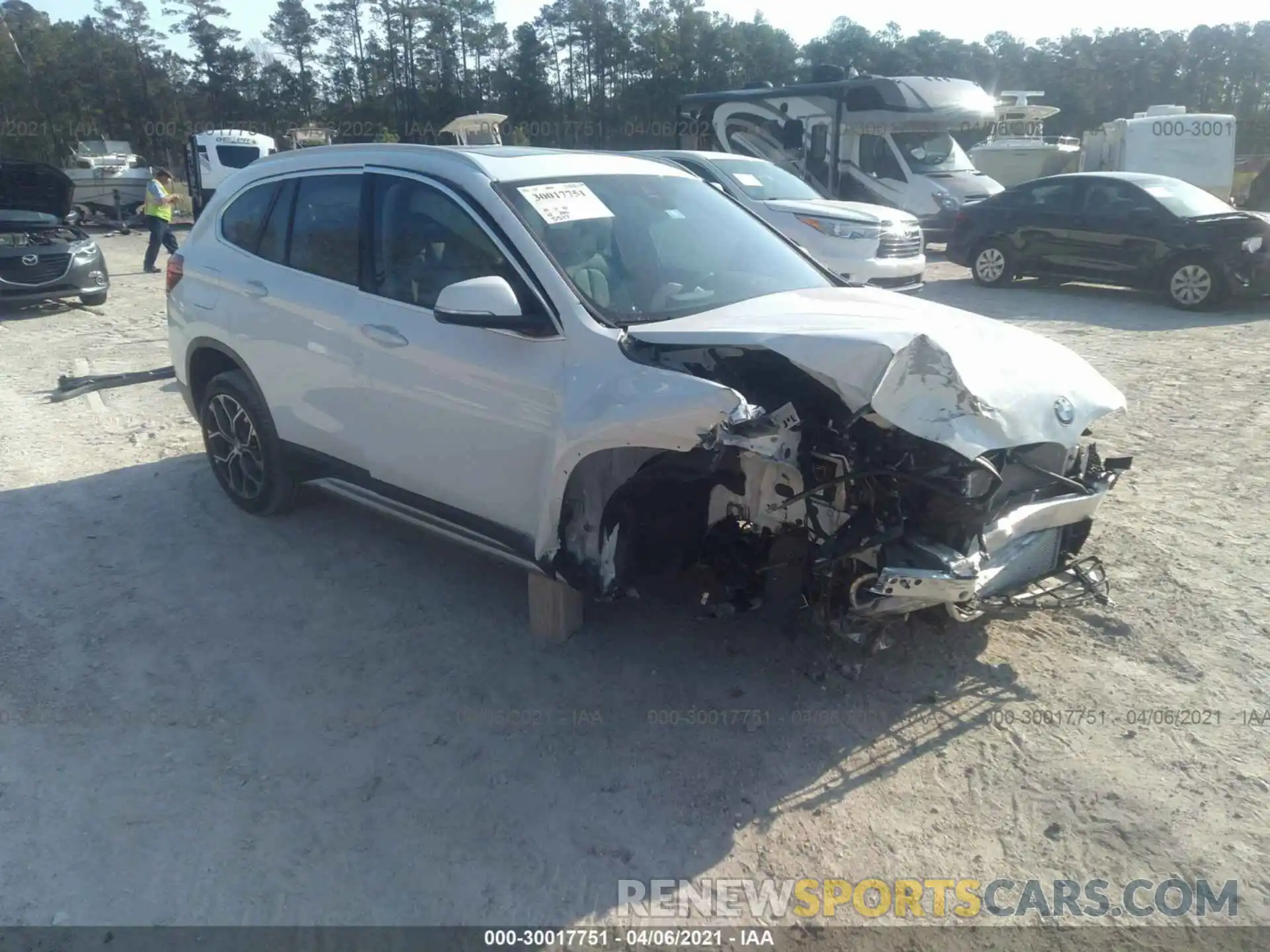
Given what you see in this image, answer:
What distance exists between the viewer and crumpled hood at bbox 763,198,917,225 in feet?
37.7

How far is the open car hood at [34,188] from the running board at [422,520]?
964 centimetres

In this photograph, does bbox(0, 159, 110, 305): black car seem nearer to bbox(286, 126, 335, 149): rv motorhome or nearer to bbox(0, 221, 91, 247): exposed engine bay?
bbox(0, 221, 91, 247): exposed engine bay

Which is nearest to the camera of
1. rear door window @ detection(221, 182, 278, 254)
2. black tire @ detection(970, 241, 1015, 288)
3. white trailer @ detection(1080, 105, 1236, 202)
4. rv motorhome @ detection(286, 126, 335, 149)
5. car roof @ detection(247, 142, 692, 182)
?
car roof @ detection(247, 142, 692, 182)

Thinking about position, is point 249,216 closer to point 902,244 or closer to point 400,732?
point 400,732

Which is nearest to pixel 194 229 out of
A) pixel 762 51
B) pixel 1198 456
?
pixel 1198 456

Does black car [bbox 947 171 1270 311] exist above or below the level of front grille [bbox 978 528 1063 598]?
above

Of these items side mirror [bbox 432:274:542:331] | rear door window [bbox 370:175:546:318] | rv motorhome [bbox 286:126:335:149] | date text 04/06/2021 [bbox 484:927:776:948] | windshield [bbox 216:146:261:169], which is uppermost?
rv motorhome [bbox 286:126:335:149]

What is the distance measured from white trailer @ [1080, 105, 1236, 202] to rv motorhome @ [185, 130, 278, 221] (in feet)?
67.4

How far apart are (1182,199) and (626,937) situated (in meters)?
12.5

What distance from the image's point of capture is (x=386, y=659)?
412cm

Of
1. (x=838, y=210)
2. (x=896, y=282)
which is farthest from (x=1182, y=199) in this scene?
(x=838, y=210)

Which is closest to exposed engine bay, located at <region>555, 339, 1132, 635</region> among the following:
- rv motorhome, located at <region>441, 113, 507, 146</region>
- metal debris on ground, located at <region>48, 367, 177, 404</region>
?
metal debris on ground, located at <region>48, 367, 177, 404</region>

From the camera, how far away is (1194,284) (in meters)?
11.6

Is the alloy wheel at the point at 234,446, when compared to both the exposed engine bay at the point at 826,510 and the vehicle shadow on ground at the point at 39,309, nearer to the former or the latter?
the exposed engine bay at the point at 826,510
